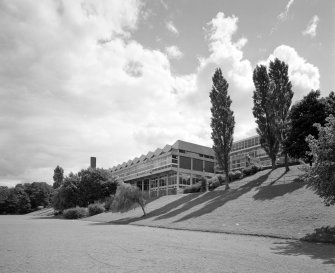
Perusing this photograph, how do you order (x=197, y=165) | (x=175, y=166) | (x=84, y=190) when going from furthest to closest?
(x=197, y=165) → (x=175, y=166) → (x=84, y=190)

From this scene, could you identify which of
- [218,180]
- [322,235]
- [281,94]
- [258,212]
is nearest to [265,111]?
Answer: [281,94]

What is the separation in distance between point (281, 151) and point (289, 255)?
104ft

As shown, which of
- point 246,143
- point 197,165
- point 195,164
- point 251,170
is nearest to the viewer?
point 251,170

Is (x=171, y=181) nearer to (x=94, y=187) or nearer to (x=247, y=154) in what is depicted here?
(x=94, y=187)

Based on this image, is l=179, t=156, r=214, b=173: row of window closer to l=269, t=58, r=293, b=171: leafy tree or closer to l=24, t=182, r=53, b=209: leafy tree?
l=269, t=58, r=293, b=171: leafy tree

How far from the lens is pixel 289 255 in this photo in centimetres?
1381

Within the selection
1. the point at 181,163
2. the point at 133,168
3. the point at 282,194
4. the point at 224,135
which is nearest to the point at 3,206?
the point at 133,168

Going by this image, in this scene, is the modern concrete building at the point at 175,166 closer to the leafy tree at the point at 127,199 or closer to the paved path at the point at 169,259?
the leafy tree at the point at 127,199

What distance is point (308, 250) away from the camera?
15234mm

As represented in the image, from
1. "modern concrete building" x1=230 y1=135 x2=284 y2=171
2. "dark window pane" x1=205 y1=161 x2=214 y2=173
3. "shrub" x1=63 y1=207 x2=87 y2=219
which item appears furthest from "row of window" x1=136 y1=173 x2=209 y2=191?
"shrub" x1=63 y1=207 x2=87 y2=219

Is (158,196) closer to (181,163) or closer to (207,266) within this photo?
(181,163)

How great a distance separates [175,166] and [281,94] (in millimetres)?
33177

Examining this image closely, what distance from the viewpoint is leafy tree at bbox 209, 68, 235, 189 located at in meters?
43.9

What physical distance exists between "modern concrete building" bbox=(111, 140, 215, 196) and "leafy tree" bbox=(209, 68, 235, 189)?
86.9 ft
